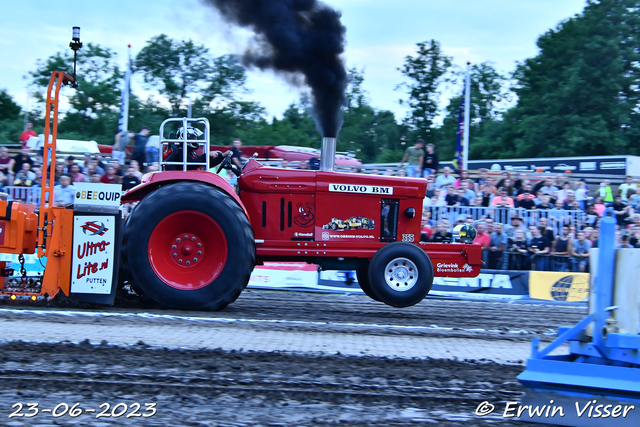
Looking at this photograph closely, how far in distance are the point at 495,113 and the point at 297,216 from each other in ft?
131

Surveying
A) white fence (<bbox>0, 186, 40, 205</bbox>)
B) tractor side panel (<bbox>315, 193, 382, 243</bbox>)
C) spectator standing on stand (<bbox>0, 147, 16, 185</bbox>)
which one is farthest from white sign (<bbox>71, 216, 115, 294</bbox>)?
spectator standing on stand (<bbox>0, 147, 16, 185</bbox>)

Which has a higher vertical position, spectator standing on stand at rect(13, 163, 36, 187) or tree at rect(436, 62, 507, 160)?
tree at rect(436, 62, 507, 160)

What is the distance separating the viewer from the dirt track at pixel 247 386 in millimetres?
4148

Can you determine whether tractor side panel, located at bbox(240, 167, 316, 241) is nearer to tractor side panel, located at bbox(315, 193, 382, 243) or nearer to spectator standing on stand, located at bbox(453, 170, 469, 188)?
tractor side panel, located at bbox(315, 193, 382, 243)

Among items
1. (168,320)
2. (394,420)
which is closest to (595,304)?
(394,420)

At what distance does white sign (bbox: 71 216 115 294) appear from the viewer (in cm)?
705

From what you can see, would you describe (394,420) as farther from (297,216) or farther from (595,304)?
(297,216)

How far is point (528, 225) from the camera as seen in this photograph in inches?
511

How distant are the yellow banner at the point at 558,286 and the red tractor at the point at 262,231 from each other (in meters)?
3.95

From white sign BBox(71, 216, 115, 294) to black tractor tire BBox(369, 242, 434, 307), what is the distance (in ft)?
9.42

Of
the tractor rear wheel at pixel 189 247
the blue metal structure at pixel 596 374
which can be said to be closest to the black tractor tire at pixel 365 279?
the tractor rear wheel at pixel 189 247

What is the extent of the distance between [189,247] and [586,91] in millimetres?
34321

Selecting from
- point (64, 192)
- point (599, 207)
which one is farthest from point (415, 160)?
point (64, 192)

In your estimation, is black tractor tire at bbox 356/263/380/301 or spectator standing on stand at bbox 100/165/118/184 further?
spectator standing on stand at bbox 100/165/118/184
